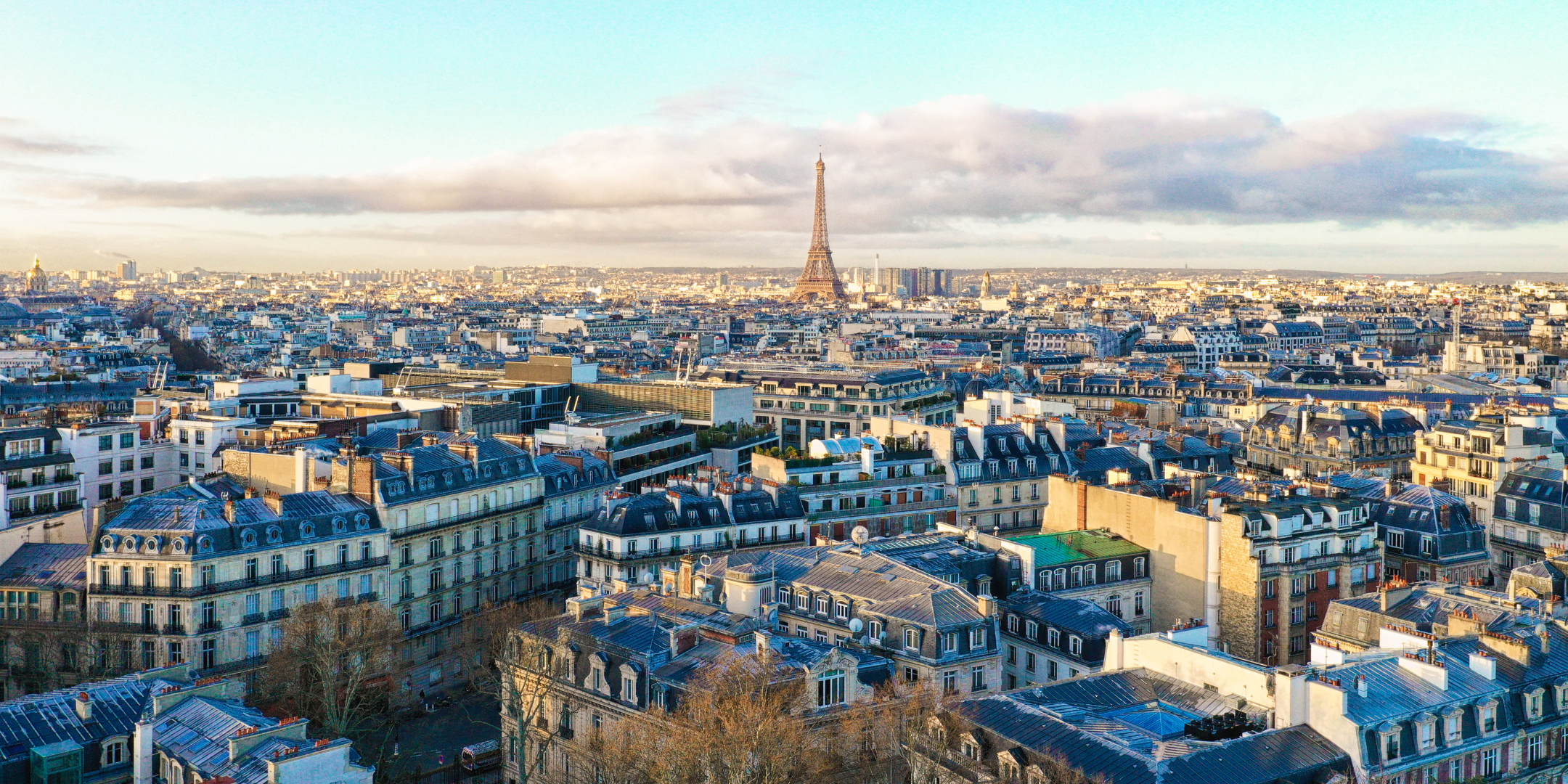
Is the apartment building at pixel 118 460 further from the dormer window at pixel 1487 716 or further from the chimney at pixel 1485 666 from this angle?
the dormer window at pixel 1487 716

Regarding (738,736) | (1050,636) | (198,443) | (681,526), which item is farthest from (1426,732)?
(198,443)

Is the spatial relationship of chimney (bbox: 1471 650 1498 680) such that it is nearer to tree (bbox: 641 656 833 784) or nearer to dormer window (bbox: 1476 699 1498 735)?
dormer window (bbox: 1476 699 1498 735)

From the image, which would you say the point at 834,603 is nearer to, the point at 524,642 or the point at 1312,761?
the point at 524,642

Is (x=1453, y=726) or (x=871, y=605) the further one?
(x=871, y=605)

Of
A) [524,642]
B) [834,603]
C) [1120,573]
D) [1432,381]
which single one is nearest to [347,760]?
[524,642]

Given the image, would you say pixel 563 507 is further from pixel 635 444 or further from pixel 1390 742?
pixel 1390 742

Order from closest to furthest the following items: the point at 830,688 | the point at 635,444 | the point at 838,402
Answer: the point at 830,688 → the point at 635,444 → the point at 838,402
